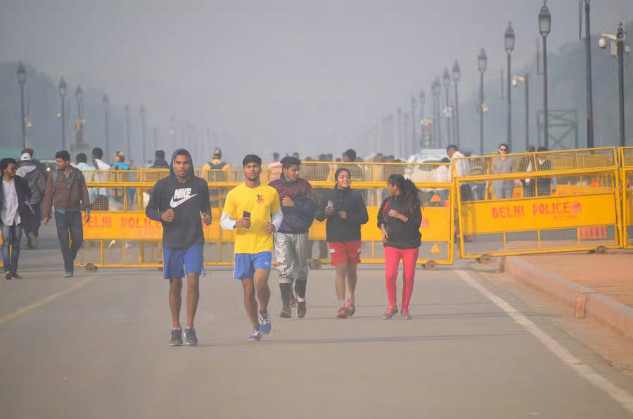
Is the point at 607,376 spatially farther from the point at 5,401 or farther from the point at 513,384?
the point at 5,401

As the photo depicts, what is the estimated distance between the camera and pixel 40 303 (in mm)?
15977

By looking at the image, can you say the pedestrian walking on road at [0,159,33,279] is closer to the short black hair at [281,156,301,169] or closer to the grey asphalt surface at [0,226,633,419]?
the grey asphalt surface at [0,226,633,419]

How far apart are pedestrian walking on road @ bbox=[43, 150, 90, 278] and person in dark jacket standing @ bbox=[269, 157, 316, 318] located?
259 inches

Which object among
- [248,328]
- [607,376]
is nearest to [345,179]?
[248,328]

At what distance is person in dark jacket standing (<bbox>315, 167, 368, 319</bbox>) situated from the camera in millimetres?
14250

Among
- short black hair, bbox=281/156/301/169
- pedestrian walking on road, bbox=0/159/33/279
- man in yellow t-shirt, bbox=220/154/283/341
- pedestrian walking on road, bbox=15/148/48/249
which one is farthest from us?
pedestrian walking on road, bbox=15/148/48/249

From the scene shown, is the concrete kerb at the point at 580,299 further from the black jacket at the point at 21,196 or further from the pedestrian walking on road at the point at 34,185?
the pedestrian walking on road at the point at 34,185

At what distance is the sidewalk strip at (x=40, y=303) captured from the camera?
46.9ft

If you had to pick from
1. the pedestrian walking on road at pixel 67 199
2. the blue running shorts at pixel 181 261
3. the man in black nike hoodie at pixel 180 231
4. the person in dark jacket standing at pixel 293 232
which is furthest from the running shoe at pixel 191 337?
the pedestrian walking on road at pixel 67 199

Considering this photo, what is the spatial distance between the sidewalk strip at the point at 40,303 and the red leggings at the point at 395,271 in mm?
4129

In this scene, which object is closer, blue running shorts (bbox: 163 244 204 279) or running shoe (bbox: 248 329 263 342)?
blue running shorts (bbox: 163 244 204 279)

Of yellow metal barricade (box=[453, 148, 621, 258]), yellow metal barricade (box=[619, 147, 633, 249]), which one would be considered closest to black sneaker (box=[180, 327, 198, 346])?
yellow metal barricade (box=[453, 148, 621, 258])

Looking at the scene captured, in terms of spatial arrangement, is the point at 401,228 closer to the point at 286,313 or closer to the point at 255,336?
the point at 286,313

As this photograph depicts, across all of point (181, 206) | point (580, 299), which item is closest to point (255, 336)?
point (181, 206)
